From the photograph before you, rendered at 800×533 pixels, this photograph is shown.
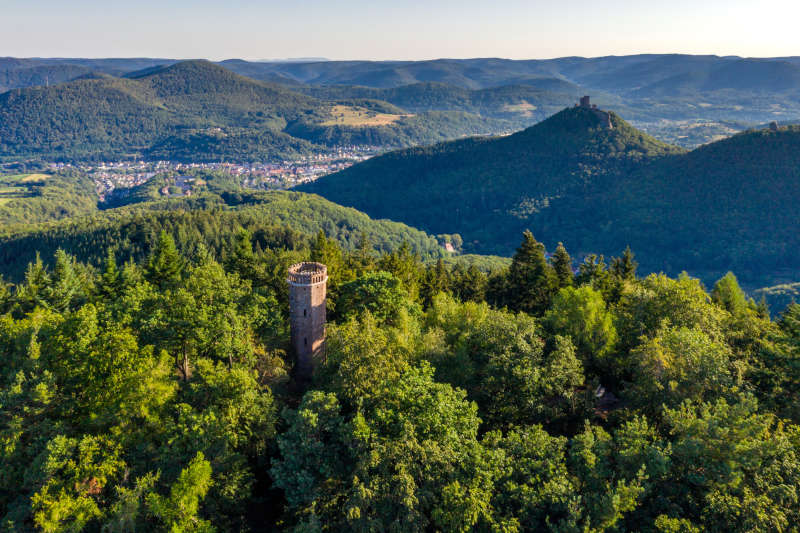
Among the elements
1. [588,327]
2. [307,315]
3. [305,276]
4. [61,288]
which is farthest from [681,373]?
[61,288]

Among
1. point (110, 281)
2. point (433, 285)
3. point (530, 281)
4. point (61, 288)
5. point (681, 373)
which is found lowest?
point (433, 285)

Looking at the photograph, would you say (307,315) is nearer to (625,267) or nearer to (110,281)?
(110,281)

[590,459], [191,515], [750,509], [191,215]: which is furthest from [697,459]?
[191,215]

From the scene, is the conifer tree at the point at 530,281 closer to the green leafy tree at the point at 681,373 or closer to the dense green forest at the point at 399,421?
the dense green forest at the point at 399,421

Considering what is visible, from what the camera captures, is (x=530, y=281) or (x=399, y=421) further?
(x=530, y=281)

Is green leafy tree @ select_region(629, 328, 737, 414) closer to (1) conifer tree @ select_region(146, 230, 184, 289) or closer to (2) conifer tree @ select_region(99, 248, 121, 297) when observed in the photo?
(1) conifer tree @ select_region(146, 230, 184, 289)

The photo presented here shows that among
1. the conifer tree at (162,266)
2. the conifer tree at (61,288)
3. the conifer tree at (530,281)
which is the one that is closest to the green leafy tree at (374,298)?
the conifer tree at (530,281)

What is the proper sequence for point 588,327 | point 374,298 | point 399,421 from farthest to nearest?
point 374,298
point 588,327
point 399,421

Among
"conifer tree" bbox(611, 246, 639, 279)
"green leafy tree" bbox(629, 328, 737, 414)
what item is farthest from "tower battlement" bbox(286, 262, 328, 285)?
"conifer tree" bbox(611, 246, 639, 279)
